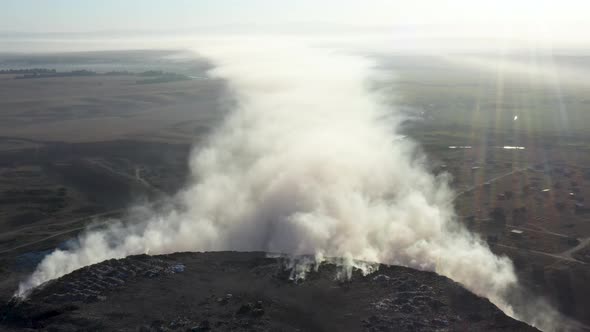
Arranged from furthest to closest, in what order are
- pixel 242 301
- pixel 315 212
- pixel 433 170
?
1. pixel 433 170
2. pixel 315 212
3. pixel 242 301

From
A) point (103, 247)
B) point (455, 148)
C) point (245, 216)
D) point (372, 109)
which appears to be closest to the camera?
point (103, 247)

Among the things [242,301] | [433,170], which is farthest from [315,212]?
[433,170]

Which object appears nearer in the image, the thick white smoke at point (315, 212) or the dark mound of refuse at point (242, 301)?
the dark mound of refuse at point (242, 301)

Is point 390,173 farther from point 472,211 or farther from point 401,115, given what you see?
point 401,115

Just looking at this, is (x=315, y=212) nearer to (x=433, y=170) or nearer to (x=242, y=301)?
(x=242, y=301)

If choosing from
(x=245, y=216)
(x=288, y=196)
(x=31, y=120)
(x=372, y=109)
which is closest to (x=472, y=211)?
(x=288, y=196)
